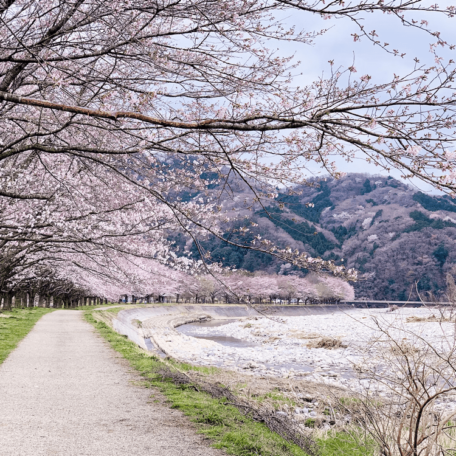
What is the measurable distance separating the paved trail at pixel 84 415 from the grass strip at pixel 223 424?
22cm

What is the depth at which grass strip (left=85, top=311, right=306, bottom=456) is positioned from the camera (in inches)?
210

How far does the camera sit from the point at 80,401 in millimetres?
7566

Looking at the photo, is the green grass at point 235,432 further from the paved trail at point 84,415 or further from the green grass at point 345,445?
the paved trail at point 84,415

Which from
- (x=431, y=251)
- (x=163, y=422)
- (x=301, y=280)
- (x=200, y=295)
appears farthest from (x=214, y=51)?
(x=431, y=251)

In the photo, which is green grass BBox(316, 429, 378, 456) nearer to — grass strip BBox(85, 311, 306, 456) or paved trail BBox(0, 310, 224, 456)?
grass strip BBox(85, 311, 306, 456)

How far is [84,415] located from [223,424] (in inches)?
82.5

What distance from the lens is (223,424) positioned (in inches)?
252

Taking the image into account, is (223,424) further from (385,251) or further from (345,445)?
(385,251)

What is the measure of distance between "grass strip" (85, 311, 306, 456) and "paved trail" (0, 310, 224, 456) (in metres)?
0.22

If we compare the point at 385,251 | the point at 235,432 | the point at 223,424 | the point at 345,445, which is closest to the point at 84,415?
the point at 223,424

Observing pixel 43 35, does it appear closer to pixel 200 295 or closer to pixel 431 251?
pixel 200 295

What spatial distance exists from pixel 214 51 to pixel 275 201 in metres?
2.68

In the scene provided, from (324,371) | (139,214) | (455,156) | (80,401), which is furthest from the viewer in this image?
(324,371)

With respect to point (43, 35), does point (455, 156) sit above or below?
below
